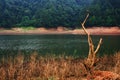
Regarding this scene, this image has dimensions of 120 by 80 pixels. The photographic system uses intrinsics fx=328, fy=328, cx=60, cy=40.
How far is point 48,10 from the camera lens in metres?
113

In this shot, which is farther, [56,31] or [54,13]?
[54,13]

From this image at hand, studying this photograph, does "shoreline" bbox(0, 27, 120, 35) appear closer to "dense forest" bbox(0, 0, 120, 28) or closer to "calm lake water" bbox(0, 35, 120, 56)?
"dense forest" bbox(0, 0, 120, 28)

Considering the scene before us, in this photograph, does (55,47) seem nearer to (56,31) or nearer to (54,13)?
(56,31)

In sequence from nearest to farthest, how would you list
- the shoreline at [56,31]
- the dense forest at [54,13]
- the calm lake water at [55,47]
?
1. the calm lake water at [55,47]
2. the shoreline at [56,31]
3. the dense forest at [54,13]

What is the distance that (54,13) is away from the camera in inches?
4360

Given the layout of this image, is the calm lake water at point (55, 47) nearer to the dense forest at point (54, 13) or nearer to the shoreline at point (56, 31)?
the shoreline at point (56, 31)

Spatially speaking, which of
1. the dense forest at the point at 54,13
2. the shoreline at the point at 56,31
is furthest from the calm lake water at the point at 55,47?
the dense forest at the point at 54,13

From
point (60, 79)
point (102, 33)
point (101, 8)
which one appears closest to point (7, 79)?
point (60, 79)

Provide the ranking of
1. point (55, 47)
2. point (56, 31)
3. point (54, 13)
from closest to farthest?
1. point (55, 47)
2. point (56, 31)
3. point (54, 13)

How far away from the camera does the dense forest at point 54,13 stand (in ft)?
323

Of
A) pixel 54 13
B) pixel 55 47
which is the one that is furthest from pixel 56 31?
→ pixel 55 47

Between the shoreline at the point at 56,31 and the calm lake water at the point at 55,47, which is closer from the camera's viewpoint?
the calm lake water at the point at 55,47

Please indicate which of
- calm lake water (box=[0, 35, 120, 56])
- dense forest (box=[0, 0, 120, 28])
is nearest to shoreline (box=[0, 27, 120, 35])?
dense forest (box=[0, 0, 120, 28])

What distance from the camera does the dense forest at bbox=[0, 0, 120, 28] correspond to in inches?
3873
